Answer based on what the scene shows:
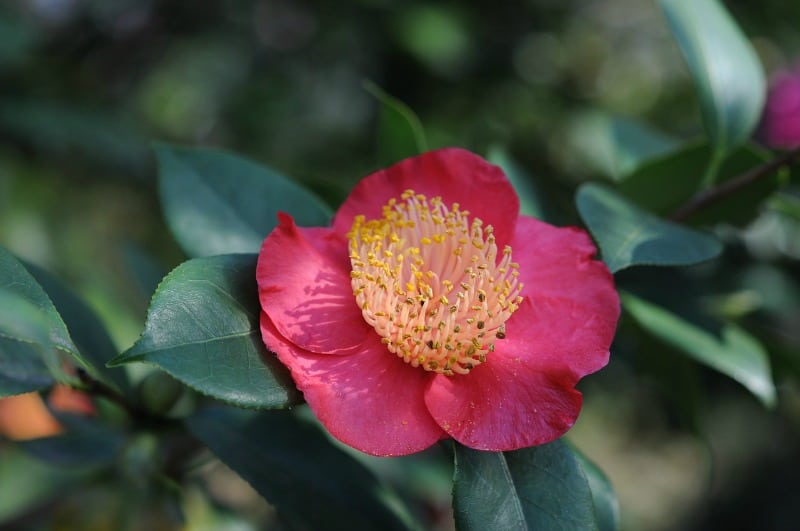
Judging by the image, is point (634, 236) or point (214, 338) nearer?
point (214, 338)

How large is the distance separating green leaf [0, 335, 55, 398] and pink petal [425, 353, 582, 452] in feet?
1.06

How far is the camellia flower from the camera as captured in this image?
2.12 feet

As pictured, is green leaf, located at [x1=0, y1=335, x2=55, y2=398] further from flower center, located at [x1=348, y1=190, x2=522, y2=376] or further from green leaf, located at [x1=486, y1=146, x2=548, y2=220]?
green leaf, located at [x1=486, y1=146, x2=548, y2=220]

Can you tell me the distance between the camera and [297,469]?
0.85 metres

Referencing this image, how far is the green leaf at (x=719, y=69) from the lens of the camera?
0.95 m

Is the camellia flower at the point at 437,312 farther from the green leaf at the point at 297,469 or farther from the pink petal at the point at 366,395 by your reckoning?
the green leaf at the point at 297,469

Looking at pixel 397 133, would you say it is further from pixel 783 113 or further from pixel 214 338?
pixel 783 113

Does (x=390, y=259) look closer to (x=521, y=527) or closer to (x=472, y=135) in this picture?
(x=521, y=527)

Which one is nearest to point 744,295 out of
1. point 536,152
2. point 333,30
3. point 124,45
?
point 536,152

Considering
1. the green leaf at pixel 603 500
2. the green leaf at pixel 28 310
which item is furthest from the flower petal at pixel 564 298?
the green leaf at pixel 28 310

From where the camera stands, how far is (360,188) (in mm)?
776

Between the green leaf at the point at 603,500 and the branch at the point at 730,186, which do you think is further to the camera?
the branch at the point at 730,186

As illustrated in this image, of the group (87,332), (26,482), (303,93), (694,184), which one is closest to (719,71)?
(694,184)

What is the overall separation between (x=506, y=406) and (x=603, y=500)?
0.19 m
